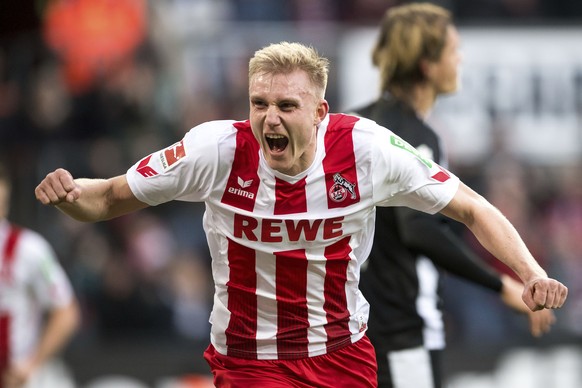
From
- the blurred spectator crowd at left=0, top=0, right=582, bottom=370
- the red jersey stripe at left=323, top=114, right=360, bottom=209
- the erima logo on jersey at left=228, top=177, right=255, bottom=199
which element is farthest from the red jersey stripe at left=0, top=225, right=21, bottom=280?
the red jersey stripe at left=323, top=114, right=360, bottom=209

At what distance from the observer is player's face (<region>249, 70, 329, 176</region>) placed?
14.0ft

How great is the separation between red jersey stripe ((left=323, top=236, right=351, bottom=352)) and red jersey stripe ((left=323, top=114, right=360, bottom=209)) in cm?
17

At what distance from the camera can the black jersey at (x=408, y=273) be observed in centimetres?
520

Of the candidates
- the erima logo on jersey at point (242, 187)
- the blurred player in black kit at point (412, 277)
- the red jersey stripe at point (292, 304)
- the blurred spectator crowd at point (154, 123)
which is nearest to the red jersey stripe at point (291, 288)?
the red jersey stripe at point (292, 304)

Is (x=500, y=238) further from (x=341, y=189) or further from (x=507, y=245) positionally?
(x=341, y=189)

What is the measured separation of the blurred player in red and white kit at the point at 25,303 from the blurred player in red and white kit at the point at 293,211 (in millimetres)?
3187

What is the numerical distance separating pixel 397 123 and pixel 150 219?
6.00 m

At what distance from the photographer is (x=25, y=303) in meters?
7.53

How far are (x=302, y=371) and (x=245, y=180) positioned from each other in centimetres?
75

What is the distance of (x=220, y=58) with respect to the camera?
12.4 meters

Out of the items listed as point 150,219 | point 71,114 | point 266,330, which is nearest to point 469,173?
point 150,219

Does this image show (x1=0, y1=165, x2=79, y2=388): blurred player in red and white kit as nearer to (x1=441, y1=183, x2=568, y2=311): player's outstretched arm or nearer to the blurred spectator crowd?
the blurred spectator crowd

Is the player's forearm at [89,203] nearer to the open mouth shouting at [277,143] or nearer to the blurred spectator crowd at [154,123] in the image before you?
the open mouth shouting at [277,143]

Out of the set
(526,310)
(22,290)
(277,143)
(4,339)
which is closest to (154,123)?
(22,290)
